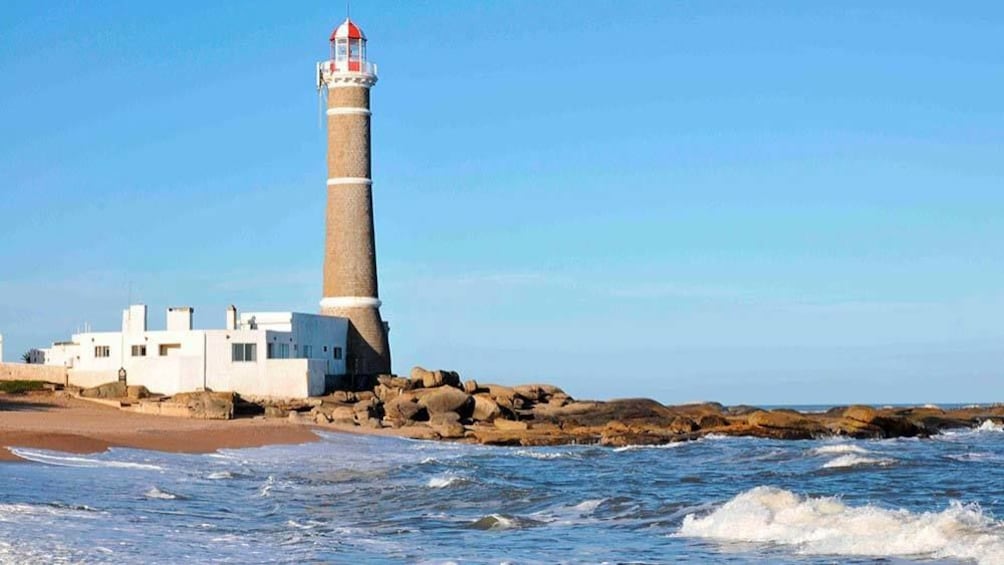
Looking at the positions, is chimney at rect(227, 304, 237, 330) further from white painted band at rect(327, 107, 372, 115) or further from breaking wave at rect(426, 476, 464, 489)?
breaking wave at rect(426, 476, 464, 489)

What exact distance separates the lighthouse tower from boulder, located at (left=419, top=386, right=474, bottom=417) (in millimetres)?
3787

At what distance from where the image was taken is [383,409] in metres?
40.1

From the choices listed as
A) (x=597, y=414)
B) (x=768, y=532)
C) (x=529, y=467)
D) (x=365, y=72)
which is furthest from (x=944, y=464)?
(x=365, y=72)

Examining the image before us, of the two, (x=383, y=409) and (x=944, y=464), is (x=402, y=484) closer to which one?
(x=944, y=464)

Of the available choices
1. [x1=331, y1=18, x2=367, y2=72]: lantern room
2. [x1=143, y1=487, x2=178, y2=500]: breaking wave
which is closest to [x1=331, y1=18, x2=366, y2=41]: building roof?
[x1=331, y1=18, x2=367, y2=72]: lantern room

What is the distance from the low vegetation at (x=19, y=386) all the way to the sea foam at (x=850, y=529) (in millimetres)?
26821

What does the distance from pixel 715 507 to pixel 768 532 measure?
2.71 metres

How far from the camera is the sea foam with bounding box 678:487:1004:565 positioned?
48.5 feet

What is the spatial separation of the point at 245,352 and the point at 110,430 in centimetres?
1080

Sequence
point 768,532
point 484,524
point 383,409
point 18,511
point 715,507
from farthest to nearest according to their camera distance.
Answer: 1. point 383,409
2. point 715,507
3. point 484,524
4. point 768,532
5. point 18,511

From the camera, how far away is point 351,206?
43.4 meters

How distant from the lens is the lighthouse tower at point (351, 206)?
142 ft

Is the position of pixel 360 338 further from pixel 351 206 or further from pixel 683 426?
pixel 683 426

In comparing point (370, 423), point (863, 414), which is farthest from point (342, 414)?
point (863, 414)
